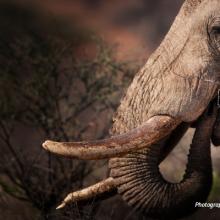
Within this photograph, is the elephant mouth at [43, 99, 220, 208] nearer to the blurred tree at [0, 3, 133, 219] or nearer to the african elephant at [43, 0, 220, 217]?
the african elephant at [43, 0, 220, 217]

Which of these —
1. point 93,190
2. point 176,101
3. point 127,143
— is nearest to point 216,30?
point 176,101

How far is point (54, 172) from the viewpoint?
16.3ft

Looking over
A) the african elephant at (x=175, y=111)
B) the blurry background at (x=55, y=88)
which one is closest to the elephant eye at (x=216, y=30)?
the african elephant at (x=175, y=111)

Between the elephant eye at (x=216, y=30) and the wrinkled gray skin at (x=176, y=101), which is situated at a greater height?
the elephant eye at (x=216, y=30)

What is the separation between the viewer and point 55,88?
17.6ft

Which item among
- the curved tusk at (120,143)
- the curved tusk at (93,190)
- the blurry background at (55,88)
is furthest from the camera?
the blurry background at (55,88)

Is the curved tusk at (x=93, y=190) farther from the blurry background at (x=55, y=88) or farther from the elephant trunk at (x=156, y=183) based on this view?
the blurry background at (x=55, y=88)

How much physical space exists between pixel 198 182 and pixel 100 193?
44 cm

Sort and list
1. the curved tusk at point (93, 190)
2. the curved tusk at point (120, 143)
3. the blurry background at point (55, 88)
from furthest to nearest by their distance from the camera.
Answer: the blurry background at point (55, 88)
the curved tusk at point (93, 190)
the curved tusk at point (120, 143)

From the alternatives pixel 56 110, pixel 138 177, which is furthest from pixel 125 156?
pixel 56 110

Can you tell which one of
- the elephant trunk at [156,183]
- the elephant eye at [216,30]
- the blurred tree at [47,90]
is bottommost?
the elephant trunk at [156,183]

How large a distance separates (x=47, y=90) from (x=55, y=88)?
7 centimetres

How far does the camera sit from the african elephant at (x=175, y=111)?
318 centimetres

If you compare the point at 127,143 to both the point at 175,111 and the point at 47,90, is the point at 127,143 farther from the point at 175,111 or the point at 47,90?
the point at 47,90
